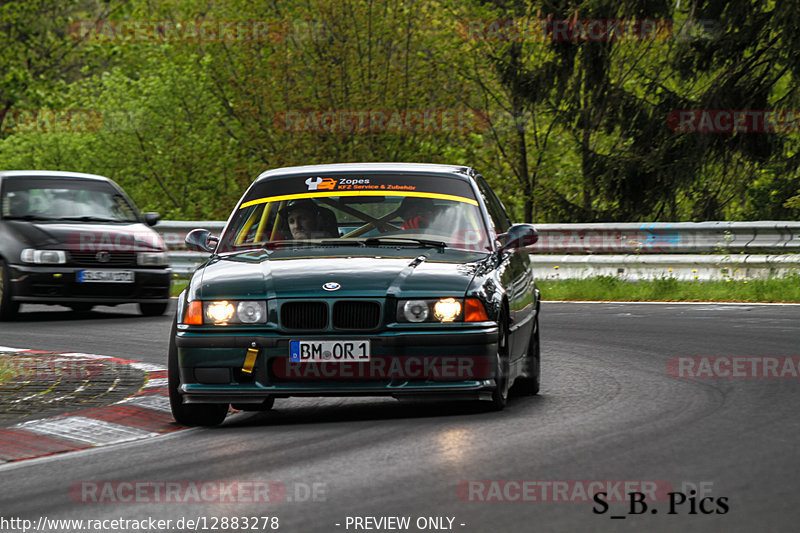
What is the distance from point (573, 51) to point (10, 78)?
20.0m

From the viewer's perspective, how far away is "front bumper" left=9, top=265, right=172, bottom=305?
15719mm

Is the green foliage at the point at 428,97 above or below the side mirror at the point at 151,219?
above

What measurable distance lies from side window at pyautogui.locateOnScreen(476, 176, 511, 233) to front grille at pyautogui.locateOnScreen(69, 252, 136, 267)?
7.34 m

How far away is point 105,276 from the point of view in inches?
629

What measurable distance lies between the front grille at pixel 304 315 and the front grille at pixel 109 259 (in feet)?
29.6

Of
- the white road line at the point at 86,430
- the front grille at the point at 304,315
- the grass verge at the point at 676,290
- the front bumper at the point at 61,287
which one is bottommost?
the grass verge at the point at 676,290

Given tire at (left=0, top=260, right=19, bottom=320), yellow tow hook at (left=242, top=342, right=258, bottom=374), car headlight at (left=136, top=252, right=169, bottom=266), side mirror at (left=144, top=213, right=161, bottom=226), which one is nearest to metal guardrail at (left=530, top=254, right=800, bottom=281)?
side mirror at (left=144, top=213, right=161, bottom=226)

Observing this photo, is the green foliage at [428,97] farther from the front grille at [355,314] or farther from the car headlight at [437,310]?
the front grille at [355,314]

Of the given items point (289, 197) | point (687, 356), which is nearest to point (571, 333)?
point (687, 356)

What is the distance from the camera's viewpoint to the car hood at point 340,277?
739cm

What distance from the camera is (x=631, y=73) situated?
28.5 meters

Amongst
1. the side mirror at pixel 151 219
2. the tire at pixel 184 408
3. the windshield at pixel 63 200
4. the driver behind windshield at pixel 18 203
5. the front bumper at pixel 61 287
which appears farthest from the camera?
the side mirror at pixel 151 219

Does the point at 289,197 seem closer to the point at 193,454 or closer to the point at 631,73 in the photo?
the point at 193,454

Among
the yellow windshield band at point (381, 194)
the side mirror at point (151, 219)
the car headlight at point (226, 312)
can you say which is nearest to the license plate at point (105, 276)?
the side mirror at point (151, 219)
